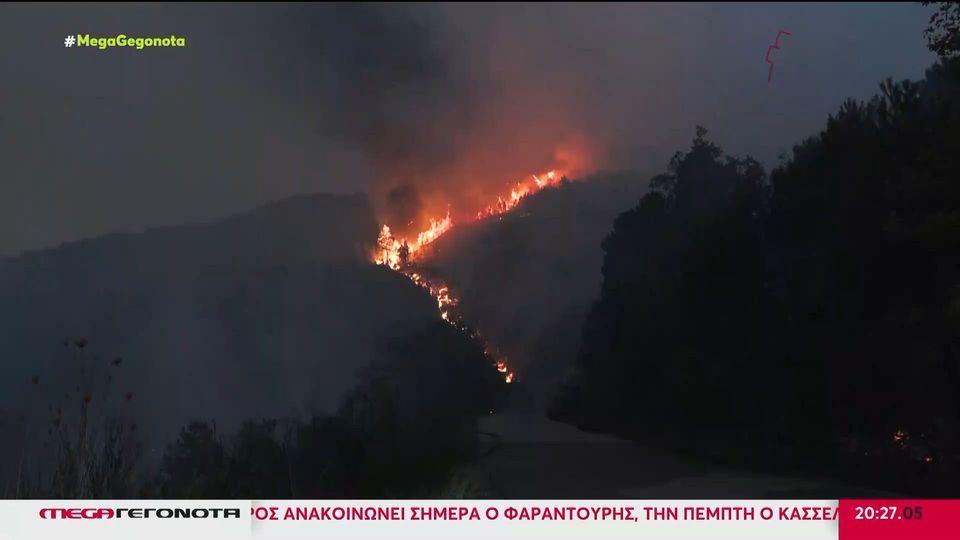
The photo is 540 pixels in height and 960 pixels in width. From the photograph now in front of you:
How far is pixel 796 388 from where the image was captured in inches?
255

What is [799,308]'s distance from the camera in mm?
6660

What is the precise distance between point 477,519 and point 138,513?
226 centimetres

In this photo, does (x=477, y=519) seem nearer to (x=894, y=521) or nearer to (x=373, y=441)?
(x=373, y=441)

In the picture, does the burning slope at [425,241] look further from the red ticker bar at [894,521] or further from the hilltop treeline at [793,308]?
the red ticker bar at [894,521]

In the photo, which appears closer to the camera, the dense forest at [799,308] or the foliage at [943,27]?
the foliage at [943,27]

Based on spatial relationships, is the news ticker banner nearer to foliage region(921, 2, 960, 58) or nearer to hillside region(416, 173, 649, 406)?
hillside region(416, 173, 649, 406)

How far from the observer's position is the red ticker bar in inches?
202

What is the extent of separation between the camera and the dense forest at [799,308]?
6.23 metres

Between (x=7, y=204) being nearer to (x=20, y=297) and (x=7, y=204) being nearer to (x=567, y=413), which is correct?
(x=20, y=297)

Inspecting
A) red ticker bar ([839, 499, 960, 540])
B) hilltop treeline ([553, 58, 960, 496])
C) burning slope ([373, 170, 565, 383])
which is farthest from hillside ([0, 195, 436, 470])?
red ticker bar ([839, 499, 960, 540])

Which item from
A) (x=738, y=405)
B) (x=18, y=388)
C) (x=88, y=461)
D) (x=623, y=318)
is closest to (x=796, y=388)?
(x=738, y=405)

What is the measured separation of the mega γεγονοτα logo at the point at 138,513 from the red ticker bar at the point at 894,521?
4.00 metres

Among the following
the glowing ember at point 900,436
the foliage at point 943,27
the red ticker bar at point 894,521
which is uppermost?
the foliage at point 943,27

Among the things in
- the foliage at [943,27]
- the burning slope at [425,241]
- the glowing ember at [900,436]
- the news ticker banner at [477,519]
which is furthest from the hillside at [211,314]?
the foliage at [943,27]
